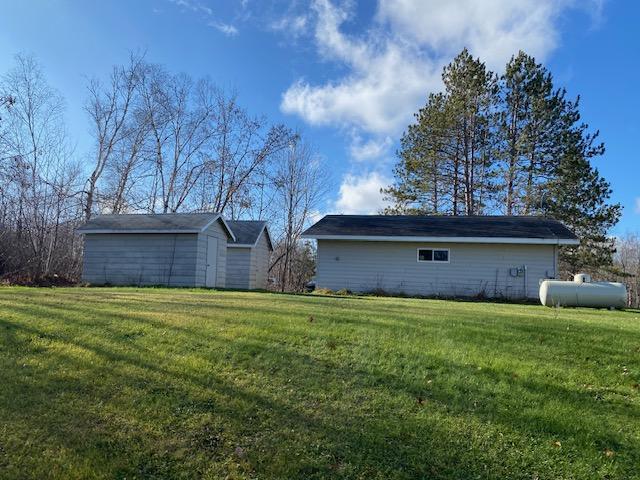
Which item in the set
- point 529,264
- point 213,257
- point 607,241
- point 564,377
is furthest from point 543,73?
point 564,377

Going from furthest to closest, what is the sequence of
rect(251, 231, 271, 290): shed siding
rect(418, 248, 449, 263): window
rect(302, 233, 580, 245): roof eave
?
rect(251, 231, 271, 290): shed siding → rect(418, 248, 449, 263): window → rect(302, 233, 580, 245): roof eave

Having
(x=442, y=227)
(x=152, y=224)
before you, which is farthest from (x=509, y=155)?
(x=152, y=224)

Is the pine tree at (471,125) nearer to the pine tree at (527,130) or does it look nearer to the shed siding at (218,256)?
the pine tree at (527,130)

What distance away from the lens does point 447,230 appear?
687 inches

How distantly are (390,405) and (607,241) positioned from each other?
80.1 ft

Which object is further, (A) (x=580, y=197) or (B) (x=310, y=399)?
(A) (x=580, y=197)

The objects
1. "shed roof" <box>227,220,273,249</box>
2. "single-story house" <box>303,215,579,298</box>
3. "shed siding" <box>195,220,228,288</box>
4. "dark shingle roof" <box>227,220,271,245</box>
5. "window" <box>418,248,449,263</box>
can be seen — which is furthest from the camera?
"dark shingle roof" <box>227,220,271,245</box>

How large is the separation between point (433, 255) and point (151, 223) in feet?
34.2

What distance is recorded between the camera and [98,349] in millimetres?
5102

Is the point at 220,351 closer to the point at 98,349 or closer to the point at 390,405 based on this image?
the point at 98,349

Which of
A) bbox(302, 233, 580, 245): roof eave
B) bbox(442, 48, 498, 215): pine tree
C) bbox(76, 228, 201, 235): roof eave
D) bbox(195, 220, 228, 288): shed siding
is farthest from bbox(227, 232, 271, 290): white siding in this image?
bbox(442, 48, 498, 215): pine tree

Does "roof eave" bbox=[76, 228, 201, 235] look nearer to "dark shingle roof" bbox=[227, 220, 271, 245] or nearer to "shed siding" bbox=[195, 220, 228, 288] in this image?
"shed siding" bbox=[195, 220, 228, 288]

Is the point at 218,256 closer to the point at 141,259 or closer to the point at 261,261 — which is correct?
the point at 141,259

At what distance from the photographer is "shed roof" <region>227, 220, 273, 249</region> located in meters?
21.7
